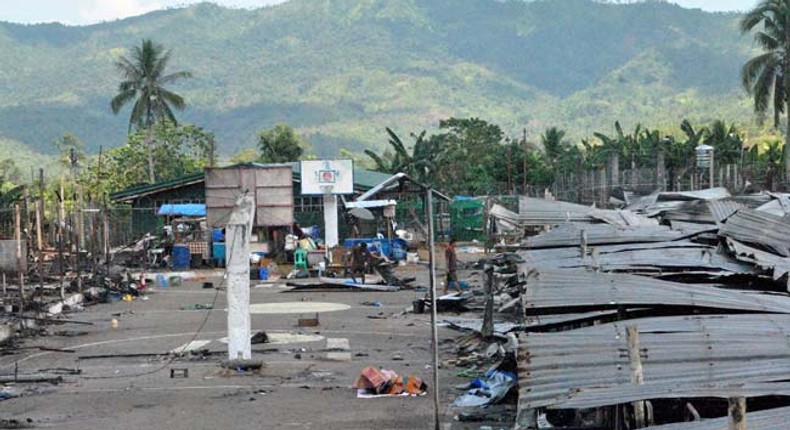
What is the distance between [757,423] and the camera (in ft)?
20.4

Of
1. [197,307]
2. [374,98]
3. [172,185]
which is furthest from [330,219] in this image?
[374,98]

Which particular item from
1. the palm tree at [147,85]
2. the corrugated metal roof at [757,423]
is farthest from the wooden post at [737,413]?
the palm tree at [147,85]

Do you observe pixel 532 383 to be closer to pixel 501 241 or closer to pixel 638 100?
pixel 501 241

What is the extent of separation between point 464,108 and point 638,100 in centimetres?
2554

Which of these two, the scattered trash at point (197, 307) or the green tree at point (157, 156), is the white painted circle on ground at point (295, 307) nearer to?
the scattered trash at point (197, 307)

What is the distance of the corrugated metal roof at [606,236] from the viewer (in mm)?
17844

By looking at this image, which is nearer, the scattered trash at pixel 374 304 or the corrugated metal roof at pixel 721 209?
the corrugated metal roof at pixel 721 209

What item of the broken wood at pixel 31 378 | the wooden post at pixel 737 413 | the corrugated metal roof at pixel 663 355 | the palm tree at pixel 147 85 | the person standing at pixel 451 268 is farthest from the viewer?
the palm tree at pixel 147 85

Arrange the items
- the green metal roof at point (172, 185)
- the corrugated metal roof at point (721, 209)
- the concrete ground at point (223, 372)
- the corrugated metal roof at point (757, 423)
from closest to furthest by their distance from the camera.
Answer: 1. the corrugated metal roof at point (757, 423)
2. the concrete ground at point (223, 372)
3. the corrugated metal roof at point (721, 209)
4. the green metal roof at point (172, 185)

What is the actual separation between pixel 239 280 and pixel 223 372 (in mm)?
1877

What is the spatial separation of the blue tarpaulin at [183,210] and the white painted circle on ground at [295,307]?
60.6 ft

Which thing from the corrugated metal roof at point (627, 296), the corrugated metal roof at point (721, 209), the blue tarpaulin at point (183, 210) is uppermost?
the blue tarpaulin at point (183, 210)

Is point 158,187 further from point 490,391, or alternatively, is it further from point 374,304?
point 490,391

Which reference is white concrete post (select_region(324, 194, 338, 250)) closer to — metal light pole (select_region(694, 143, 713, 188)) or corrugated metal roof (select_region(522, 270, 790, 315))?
metal light pole (select_region(694, 143, 713, 188))
